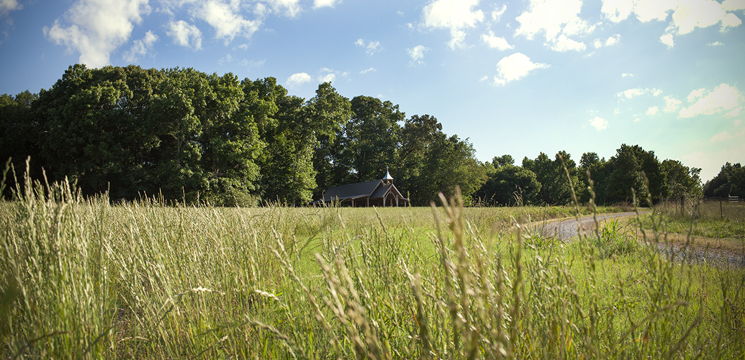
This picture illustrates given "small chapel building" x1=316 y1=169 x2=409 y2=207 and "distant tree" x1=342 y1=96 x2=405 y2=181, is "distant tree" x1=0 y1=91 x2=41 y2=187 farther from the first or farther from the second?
"distant tree" x1=342 y1=96 x2=405 y2=181

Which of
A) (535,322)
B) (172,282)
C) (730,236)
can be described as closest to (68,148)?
(172,282)

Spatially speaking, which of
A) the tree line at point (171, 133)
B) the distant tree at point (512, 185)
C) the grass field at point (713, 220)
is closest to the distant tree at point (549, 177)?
the distant tree at point (512, 185)

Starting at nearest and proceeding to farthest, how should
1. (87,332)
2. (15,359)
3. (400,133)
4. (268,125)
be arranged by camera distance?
(15,359) → (87,332) → (268,125) → (400,133)

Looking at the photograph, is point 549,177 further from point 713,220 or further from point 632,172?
point 713,220

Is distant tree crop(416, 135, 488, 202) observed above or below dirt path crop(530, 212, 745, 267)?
above

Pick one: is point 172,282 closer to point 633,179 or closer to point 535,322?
point 535,322

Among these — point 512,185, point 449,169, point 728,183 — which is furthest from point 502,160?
point 449,169

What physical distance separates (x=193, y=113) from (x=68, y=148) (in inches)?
403

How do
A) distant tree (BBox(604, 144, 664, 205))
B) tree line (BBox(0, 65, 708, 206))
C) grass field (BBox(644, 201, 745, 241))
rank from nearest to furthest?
1. grass field (BBox(644, 201, 745, 241))
2. tree line (BBox(0, 65, 708, 206))
3. distant tree (BBox(604, 144, 664, 205))

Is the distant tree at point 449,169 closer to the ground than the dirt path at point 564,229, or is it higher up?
higher up

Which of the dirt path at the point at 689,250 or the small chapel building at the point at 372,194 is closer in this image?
the dirt path at the point at 689,250

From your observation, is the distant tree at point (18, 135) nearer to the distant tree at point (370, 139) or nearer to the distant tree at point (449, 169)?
the distant tree at point (370, 139)

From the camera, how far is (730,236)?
1141cm

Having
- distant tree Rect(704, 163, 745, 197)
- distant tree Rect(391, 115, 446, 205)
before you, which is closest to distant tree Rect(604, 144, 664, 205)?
distant tree Rect(704, 163, 745, 197)
